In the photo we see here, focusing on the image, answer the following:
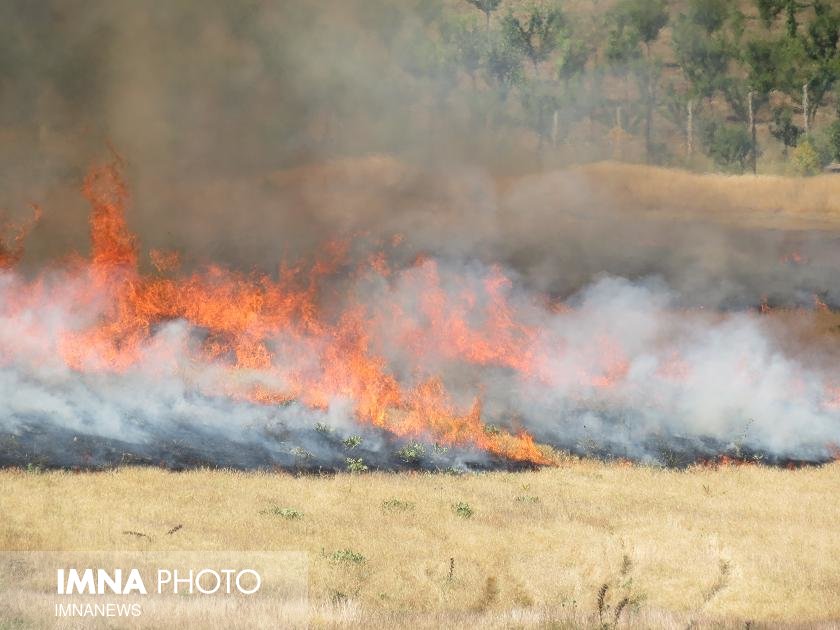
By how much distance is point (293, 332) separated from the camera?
33.4 metres

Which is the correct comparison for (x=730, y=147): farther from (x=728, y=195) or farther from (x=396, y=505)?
(x=396, y=505)

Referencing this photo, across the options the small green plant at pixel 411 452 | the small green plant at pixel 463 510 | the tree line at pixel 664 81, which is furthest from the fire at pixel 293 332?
the tree line at pixel 664 81

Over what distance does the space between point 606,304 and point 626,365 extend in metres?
4.04

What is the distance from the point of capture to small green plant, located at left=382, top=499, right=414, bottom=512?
70.0 ft

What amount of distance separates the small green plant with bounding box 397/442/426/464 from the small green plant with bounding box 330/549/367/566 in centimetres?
865


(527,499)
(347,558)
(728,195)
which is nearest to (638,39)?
(728,195)

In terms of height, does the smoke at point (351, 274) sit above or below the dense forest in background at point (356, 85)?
below

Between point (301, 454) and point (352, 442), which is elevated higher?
point (352, 442)

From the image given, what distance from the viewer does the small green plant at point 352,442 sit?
2670cm

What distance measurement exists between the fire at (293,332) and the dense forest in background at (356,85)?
2.81 meters

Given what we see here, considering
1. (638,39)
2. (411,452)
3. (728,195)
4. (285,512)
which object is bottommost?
(285,512)

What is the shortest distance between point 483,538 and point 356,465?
6563 millimetres

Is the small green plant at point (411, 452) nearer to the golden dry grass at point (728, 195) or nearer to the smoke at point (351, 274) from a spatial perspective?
the smoke at point (351, 274)

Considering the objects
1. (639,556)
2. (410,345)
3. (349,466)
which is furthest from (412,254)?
(639,556)
